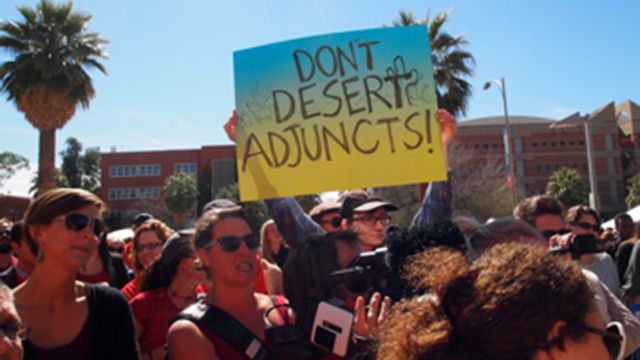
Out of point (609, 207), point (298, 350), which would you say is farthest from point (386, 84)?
point (609, 207)

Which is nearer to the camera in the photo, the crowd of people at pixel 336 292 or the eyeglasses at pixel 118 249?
the crowd of people at pixel 336 292

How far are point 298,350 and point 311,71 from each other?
6.40 feet

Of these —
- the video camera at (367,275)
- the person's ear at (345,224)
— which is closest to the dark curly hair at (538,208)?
the person's ear at (345,224)

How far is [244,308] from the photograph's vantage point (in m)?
2.76

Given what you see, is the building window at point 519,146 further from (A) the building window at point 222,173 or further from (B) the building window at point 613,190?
(A) the building window at point 222,173

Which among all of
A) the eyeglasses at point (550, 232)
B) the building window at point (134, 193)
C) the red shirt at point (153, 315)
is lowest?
the red shirt at point (153, 315)

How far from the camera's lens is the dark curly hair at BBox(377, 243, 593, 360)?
1336mm

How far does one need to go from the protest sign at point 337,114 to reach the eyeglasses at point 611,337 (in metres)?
1.92

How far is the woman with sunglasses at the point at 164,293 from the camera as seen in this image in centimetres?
350

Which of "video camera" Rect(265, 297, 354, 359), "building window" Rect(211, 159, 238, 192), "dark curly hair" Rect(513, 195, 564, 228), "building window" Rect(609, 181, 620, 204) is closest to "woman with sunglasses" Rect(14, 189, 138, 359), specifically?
"video camera" Rect(265, 297, 354, 359)

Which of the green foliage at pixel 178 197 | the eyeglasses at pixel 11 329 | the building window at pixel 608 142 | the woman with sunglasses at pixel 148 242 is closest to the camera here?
the eyeglasses at pixel 11 329

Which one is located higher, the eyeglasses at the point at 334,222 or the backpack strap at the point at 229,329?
the eyeglasses at the point at 334,222

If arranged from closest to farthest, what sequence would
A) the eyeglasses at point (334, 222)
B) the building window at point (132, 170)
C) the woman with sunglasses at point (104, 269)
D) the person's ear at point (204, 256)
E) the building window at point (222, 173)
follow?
the person's ear at point (204, 256) < the eyeglasses at point (334, 222) < the woman with sunglasses at point (104, 269) < the building window at point (222, 173) < the building window at point (132, 170)

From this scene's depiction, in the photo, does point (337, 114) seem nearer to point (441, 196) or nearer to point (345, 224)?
point (345, 224)
